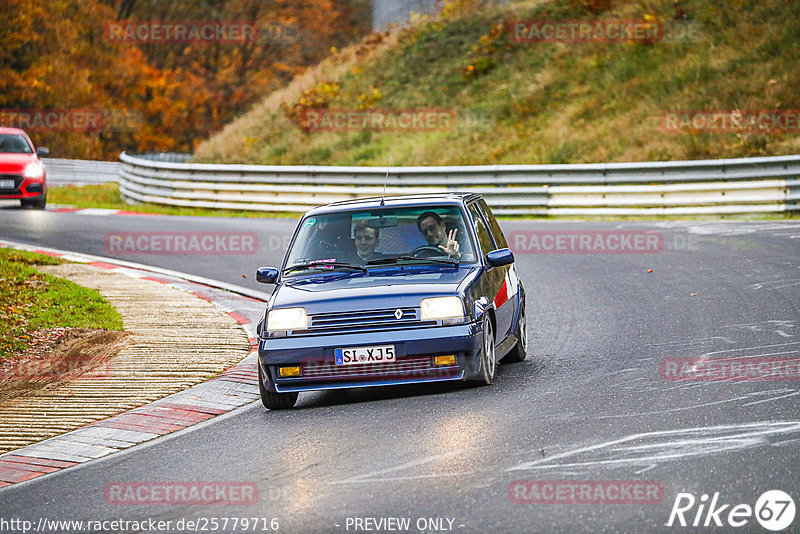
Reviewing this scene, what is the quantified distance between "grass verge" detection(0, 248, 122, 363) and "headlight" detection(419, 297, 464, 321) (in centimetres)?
450

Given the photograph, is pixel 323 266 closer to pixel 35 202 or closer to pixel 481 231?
pixel 481 231

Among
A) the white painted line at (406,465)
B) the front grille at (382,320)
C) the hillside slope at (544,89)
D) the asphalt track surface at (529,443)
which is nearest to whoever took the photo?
the asphalt track surface at (529,443)

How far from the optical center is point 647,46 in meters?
34.3

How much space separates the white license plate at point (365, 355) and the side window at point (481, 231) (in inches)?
68.1

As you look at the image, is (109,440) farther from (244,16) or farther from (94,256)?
(244,16)

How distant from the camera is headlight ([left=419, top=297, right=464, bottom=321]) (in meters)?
8.56

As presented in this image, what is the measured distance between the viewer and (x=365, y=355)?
847 cm

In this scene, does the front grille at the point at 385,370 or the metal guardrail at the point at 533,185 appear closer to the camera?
the front grille at the point at 385,370

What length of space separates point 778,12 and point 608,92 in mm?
5481

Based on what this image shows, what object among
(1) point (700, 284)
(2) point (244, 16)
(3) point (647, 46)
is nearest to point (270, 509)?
(1) point (700, 284)

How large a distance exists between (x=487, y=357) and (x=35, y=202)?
70.3 feet

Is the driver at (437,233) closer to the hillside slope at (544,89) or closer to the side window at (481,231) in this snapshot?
the side window at (481,231)

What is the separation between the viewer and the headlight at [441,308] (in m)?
8.56

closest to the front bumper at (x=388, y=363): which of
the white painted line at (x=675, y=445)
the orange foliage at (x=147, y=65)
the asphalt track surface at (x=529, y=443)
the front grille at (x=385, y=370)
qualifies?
the front grille at (x=385, y=370)
